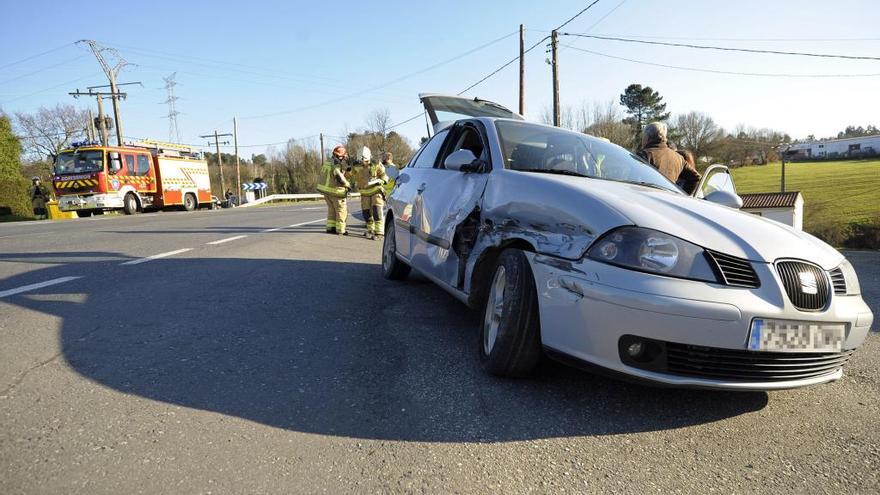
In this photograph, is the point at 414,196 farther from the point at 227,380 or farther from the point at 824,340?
the point at 824,340

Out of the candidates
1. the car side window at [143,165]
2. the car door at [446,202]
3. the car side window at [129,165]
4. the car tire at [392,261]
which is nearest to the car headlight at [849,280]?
the car door at [446,202]

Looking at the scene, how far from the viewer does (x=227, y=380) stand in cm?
269

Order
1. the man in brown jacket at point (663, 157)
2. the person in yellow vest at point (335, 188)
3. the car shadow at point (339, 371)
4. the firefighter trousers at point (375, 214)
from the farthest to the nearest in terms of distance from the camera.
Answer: the firefighter trousers at point (375, 214) < the person in yellow vest at point (335, 188) < the man in brown jacket at point (663, 157) < the car shadow at point (339, 371)

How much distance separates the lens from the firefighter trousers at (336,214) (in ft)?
33.9

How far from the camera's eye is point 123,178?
2123 cm

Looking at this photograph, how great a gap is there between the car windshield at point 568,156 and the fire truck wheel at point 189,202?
25.6m

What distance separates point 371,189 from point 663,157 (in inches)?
244

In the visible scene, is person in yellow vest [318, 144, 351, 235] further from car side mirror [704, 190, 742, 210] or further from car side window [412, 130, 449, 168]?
car side mirror [704, 190, 742, 210]

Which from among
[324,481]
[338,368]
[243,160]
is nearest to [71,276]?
[338,368]

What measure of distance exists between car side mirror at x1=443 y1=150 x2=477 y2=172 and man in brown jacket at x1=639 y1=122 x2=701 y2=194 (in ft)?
8.61

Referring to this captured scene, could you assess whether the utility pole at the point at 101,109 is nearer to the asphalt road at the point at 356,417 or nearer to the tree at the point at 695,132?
the asphalt road at the point at 356,417

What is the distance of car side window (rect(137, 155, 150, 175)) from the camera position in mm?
22448

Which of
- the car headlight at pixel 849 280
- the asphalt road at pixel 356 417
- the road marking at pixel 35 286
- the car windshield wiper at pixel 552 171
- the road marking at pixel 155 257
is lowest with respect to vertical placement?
the asphalt road at pixel 356 417

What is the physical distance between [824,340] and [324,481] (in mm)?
2148
